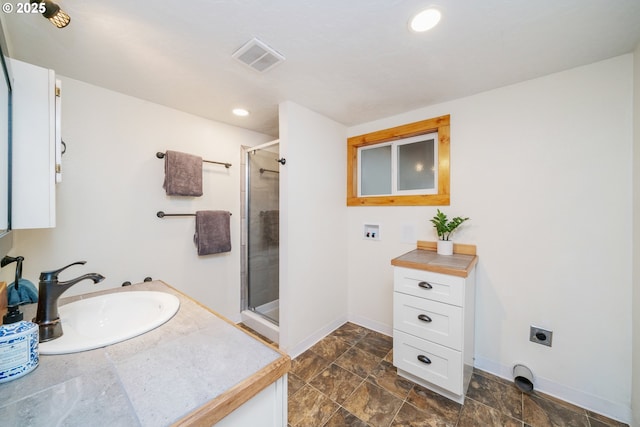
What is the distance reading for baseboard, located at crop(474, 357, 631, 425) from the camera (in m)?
1.39

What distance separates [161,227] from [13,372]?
1.57m

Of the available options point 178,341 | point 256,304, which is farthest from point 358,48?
point 256,304

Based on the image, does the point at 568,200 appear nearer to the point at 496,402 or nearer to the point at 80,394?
the point at 496,402

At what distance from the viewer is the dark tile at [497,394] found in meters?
1.48

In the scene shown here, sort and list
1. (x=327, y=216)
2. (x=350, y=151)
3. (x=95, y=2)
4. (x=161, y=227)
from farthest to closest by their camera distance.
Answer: (x=350, y=151) < (x=327, y=216) < (x=161, y=227) < (x=95, y=2)

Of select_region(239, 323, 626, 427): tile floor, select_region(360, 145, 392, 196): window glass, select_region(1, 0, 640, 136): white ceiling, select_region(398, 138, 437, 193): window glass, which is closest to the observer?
select_region(1, 0, 640, 136): white ceiling

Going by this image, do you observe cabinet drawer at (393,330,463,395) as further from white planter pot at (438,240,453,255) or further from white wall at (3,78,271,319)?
white wall at (3,78,271,319)

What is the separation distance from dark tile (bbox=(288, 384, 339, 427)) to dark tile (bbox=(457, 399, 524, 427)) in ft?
2.56

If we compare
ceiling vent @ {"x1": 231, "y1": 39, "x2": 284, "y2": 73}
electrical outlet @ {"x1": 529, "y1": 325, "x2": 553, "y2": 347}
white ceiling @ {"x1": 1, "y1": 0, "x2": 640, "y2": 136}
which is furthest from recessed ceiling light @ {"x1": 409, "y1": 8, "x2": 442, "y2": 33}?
electrical outlet @ {"x1": 529, "y1": 325, "x2": 553, "y2": 347}

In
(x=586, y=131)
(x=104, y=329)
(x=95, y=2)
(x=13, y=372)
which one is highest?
(x=95, y=2)

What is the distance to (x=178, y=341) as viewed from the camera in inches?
30.2

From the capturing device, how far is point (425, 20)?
3.74 feet

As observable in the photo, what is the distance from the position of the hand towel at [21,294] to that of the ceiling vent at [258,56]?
1493 millimetres

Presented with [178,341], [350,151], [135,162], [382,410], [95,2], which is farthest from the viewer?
[350,151]
